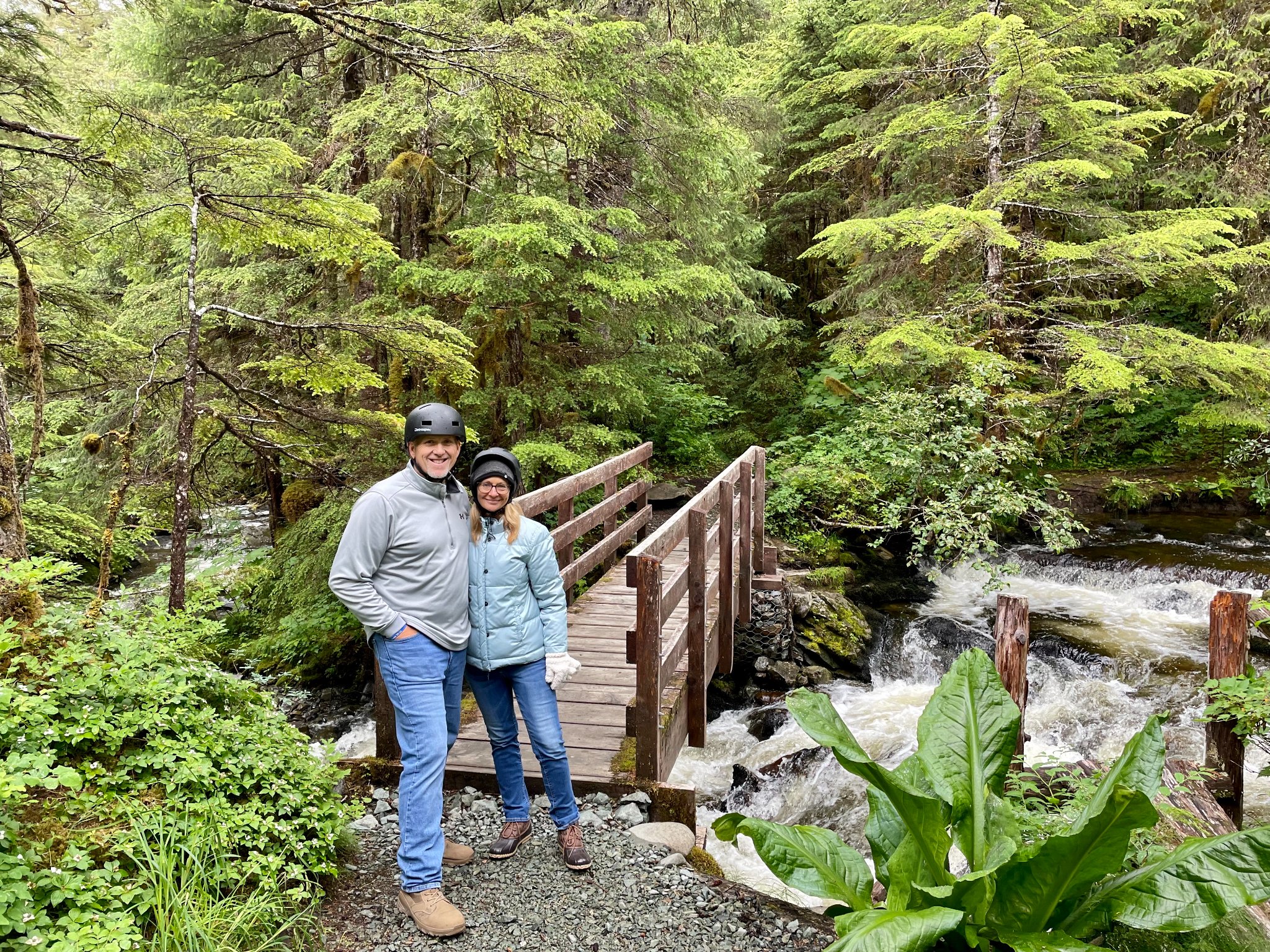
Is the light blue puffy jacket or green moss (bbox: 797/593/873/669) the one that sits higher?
the light blue puffy jacket

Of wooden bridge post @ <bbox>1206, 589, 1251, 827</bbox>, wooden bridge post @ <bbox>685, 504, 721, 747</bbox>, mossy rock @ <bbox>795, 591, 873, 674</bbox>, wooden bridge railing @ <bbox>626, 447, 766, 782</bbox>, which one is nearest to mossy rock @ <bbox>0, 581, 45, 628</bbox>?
wooden bridge railing @ <bbox>626, 447, 766, 782</bbox>

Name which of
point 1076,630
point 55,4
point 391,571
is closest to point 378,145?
point 55,4

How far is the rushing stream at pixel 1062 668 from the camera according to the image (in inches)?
258

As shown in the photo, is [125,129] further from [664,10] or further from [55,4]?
[664,10]

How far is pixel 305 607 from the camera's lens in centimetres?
823

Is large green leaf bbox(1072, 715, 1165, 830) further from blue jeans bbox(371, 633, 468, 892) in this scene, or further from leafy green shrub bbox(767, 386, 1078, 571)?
leafy green shrub bbox(767, 386, 1078, 571)

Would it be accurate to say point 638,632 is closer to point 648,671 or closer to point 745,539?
point 648,671

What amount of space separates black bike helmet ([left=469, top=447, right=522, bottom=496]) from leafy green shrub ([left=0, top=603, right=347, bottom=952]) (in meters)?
1.49

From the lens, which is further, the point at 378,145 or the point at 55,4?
the point at 378,145

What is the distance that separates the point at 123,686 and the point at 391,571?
1.19 metres

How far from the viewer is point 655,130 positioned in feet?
32.1

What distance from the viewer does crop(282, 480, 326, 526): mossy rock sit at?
10.4 meters

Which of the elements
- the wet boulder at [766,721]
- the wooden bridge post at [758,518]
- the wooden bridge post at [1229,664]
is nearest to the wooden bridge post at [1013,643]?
the wooden bridge post at [1229,664]

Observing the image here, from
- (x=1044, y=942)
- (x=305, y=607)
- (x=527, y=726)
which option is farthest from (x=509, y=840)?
(x=305, y=607)
